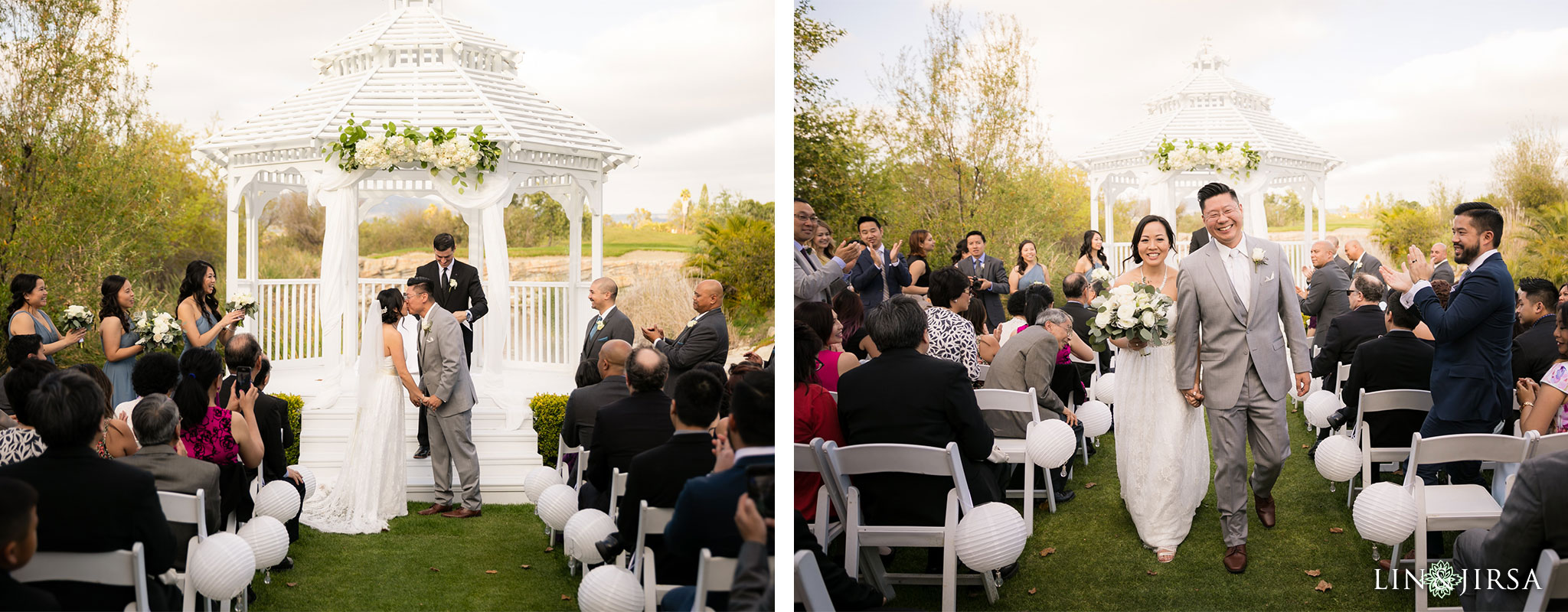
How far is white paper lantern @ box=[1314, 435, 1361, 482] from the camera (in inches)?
169

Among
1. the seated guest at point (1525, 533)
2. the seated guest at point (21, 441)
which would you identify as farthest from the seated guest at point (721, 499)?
the seated guest at point (1525, 533)

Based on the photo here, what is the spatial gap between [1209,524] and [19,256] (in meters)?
6.12

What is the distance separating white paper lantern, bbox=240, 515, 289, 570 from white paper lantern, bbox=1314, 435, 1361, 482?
14.6ft

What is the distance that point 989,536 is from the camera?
3.25 m

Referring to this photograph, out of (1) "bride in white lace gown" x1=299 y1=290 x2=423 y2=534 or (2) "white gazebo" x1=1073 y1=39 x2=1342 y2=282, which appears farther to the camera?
(2) "white gazebo" x1=1073 y1=39 x2=1342 y2=282

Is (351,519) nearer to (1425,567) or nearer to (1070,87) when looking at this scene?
(1425,567)

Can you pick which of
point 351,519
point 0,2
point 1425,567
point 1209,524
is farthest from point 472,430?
point 1425,567

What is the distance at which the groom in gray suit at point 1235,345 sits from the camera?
13.3 feet

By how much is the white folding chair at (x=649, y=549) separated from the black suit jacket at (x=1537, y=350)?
438 centimetres

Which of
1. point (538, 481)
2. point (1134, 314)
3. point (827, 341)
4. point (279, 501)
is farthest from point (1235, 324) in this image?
point (279, 501)

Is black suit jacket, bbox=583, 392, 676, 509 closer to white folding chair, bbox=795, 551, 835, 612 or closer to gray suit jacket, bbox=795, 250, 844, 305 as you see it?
white folding chair, bbox=795, 551, 835, 612

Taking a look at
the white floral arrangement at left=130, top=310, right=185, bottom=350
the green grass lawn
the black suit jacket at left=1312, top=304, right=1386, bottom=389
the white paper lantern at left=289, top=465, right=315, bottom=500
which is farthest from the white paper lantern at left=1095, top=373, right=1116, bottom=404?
the green grass lawn

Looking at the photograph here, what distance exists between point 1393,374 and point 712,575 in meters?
3.82

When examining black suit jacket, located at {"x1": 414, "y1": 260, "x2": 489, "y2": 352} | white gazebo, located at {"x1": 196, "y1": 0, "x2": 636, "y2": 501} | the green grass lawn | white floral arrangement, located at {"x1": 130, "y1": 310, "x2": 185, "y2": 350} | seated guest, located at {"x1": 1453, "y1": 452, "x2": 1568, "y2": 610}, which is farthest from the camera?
the green grass lawn
